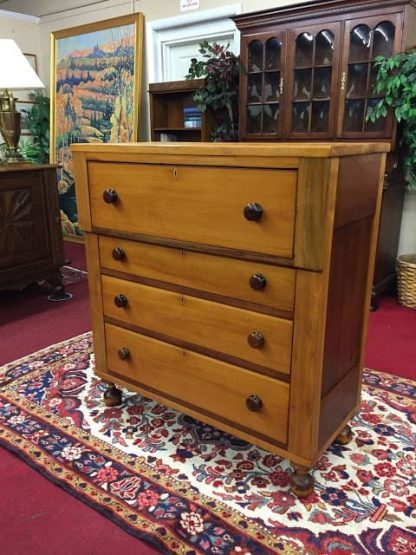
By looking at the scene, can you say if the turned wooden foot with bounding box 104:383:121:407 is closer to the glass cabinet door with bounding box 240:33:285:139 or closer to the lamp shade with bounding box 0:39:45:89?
the lamp shade with bounding box 0:39:45:89

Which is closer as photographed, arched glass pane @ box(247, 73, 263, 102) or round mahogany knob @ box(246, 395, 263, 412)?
round mahogany knob @ box(246, 395, 263, 412)

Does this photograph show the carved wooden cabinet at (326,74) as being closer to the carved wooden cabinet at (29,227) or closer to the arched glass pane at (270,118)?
the arched glass pane at (270,118)

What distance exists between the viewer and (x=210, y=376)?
1.50m

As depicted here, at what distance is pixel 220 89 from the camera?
A: 3.45 meters

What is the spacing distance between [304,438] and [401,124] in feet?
7.22

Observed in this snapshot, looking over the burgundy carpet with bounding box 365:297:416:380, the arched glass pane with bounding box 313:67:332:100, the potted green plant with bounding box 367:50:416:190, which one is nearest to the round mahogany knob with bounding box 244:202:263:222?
the burgundy carpet with bounding box 365:297:416:380

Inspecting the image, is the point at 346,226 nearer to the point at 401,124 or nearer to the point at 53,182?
the point at 401,124

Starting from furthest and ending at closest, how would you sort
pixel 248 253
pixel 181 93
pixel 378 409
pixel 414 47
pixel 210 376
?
pixel 181 93 → pixel 414 47 → pixel 378 409 → pixel 210 376 → pixel 248 253

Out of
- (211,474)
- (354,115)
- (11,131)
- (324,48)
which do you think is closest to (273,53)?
(324,48)

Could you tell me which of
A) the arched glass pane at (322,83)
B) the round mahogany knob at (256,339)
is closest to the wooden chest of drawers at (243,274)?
the round mahogany knob at (256,339)

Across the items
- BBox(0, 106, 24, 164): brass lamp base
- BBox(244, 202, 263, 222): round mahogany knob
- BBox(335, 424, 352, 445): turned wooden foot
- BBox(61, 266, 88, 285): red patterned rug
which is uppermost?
BBox(0, 106, 24, 164): brass lamp base

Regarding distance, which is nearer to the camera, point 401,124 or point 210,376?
point 210,376

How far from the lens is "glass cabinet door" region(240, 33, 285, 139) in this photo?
10.3ft

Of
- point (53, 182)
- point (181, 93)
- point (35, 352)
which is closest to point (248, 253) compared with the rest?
point (35, 352)
